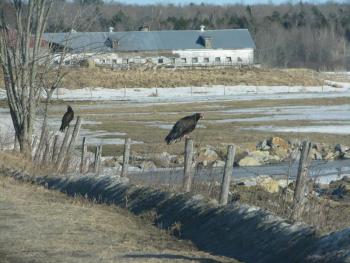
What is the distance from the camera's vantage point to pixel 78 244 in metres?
9.99

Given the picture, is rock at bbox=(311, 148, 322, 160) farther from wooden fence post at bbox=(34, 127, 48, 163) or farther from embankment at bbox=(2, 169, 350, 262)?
embankment at bbox=(2, 169, 350, 262)

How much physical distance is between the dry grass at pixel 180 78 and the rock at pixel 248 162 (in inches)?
2042

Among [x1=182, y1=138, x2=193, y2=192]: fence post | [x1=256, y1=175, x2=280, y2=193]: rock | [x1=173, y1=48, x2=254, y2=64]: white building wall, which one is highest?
[x1=182, y1=138, x2=193, y2=192]: fence post

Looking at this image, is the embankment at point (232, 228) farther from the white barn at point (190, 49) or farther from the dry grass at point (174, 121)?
the white barn at point (190, 49)

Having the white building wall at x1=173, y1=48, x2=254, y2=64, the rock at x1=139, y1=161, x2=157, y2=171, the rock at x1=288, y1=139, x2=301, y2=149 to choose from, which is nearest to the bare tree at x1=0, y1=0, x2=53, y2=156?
the rock at x1=139, y1=161, x2=157, y2=171

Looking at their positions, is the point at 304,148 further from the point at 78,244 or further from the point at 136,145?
the point at 136,145

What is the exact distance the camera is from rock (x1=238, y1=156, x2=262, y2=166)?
1185 inches

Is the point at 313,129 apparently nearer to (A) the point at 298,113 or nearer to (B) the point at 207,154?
(A) the point at 298,113

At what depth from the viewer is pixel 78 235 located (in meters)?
10.6

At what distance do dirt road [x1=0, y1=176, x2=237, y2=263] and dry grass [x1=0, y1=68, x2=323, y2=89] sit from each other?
68875 millimetres

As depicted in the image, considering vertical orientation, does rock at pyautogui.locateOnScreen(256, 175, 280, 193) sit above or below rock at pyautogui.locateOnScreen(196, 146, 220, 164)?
above

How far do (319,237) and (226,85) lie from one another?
7853 cm

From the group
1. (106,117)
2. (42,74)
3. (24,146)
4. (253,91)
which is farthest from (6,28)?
(253,91)

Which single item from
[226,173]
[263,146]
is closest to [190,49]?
[263,146]
